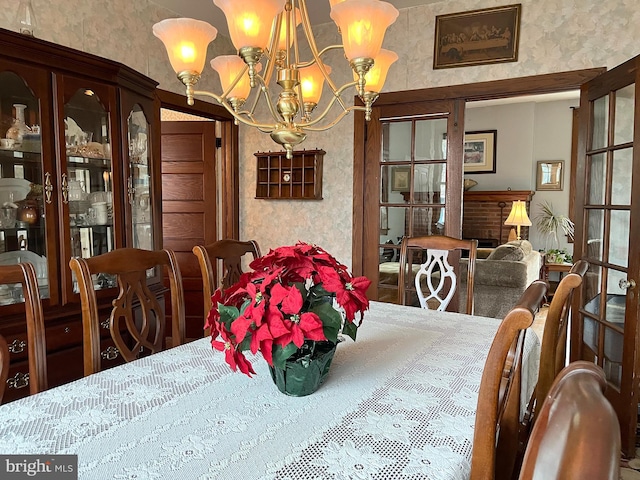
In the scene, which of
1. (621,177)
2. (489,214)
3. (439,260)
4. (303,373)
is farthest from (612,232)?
(489,214)

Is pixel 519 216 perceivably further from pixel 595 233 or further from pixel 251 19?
pixel 251 19

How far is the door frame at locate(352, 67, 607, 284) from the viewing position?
279cm

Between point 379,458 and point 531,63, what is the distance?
9.34 ft

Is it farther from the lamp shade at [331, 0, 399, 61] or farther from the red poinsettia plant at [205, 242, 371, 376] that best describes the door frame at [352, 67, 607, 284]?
the red poinsettia plant at [205, 242, 371, 376]

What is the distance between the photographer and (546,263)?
5.83 m

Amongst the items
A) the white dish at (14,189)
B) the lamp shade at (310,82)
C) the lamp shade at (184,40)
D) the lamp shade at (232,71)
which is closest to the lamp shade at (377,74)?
the lamp shade at (310,82)

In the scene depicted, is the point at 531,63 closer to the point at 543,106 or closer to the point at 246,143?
the point at 246,143

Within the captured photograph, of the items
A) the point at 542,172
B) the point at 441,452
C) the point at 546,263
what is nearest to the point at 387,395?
the point at 441,452

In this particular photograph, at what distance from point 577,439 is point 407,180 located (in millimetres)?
3026

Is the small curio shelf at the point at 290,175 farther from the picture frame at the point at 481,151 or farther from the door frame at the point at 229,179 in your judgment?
the picture frame at the point at 481,151

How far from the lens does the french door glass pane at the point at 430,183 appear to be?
126 inches

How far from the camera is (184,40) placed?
58.7 inches

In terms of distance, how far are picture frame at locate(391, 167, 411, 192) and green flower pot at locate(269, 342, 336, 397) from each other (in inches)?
94.0

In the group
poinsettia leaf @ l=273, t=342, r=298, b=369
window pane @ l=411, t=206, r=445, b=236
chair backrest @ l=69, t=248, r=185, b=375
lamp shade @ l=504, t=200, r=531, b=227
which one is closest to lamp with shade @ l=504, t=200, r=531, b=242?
lamp shade @ l=504, t=200, r=531, b=227
